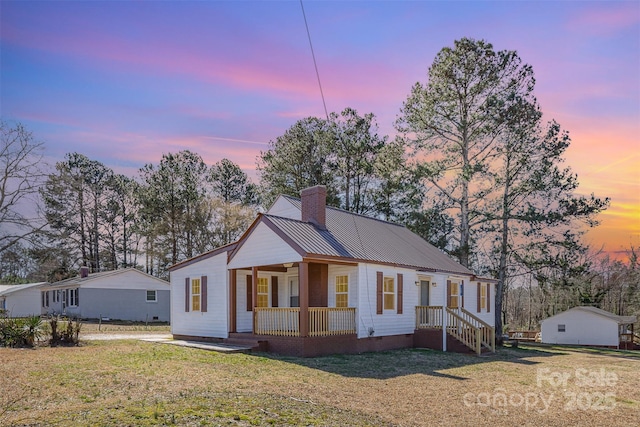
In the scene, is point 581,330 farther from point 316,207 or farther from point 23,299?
point 23,299

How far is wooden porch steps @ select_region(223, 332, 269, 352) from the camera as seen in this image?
16969 mm

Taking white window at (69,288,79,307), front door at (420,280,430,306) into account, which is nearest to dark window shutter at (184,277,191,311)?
front door at (420,280,430,306)

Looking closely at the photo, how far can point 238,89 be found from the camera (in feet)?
51.5

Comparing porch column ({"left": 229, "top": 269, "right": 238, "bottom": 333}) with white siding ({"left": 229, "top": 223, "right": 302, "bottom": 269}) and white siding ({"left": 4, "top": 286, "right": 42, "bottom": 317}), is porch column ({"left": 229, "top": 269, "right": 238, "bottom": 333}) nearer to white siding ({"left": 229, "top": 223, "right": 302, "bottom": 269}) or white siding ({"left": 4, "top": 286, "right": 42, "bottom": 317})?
white siding ({"left": 229, "top": 223, "right": 302, "bottom": 269})

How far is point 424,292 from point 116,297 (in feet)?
77.7

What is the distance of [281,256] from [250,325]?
13.4 feet

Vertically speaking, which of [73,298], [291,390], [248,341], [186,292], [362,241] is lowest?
[73,298]

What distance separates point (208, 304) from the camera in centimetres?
2048

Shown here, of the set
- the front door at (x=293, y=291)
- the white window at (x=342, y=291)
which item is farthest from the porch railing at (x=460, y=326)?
the front door at (x=293, y=291)

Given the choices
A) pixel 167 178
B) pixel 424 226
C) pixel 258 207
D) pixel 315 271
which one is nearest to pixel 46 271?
pixel 167 178

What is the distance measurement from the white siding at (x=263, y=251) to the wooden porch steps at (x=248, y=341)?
7.70ft

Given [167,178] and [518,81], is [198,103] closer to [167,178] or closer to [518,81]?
[518,81]

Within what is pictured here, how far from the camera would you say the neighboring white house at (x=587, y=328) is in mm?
34375

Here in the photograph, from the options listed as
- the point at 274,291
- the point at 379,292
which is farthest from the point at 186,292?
the point at 379,292
